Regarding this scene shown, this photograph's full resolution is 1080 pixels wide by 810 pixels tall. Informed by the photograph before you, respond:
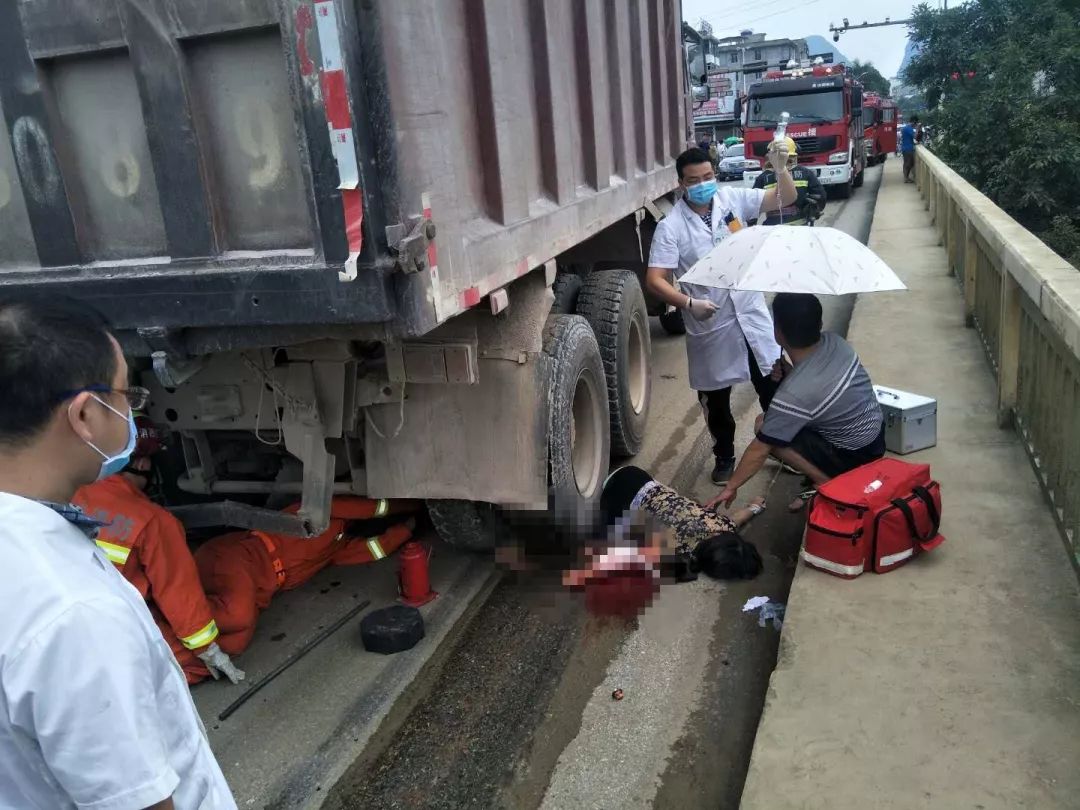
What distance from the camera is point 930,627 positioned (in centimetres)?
290

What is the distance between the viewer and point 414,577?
145 inches

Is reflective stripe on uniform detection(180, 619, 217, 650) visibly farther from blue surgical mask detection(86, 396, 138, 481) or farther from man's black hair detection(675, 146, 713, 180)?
man's black hair detection(675, 146, 713, 180)

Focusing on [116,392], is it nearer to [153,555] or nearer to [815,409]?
[153,555]

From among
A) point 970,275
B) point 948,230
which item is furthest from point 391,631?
point 948,230

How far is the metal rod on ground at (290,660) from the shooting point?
3131mm

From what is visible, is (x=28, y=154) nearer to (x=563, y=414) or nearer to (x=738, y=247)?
(x=563, y=414)

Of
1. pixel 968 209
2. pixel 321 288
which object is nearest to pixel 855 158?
pixel 968 209

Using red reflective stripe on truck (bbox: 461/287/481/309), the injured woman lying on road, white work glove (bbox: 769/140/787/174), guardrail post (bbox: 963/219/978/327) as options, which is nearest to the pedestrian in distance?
guardrail post (bbox: 963/219/978/327)

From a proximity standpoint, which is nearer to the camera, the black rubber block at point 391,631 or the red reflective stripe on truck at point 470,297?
the red reflective stripe on truck at point 470,297

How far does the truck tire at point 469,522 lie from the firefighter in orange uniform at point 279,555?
0.26 metres

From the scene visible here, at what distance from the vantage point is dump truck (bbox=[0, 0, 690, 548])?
2.18 m

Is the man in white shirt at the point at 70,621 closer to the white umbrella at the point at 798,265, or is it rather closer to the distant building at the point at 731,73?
the white umbrella at the point at 798,265

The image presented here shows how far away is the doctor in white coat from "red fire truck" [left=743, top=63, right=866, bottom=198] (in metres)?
14.3

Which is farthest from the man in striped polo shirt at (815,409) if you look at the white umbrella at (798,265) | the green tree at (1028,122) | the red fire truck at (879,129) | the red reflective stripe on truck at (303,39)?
the red fire truck at (879,129)
